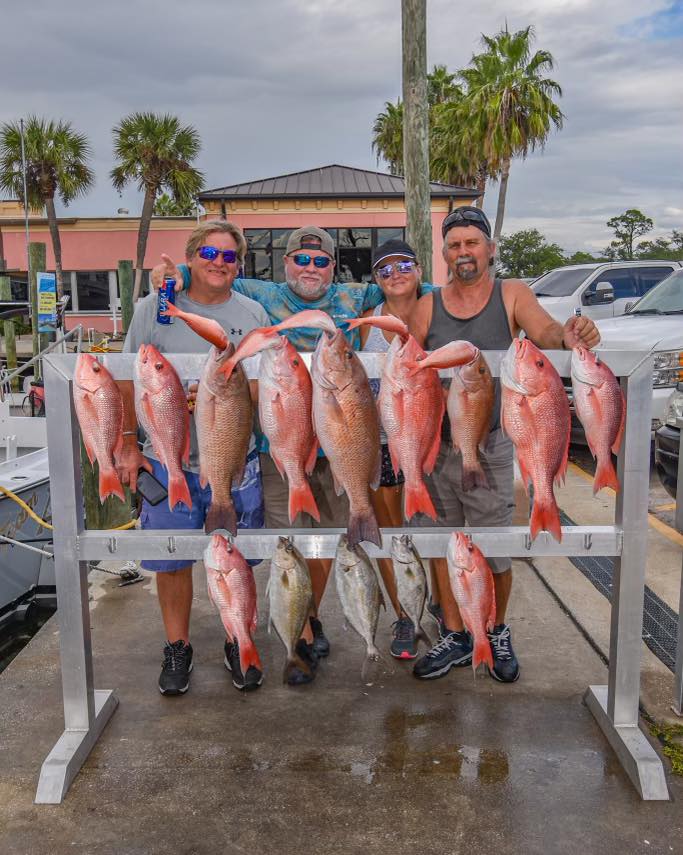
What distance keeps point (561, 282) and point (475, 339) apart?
36.8 feet

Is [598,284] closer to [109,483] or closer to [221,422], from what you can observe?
[221,422]

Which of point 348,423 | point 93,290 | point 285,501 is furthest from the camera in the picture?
point 93,290

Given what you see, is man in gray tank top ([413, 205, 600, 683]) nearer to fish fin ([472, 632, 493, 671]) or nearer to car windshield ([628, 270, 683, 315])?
fish fin ([472, 632, 493, 671])

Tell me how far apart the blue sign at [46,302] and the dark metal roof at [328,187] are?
1277 cm

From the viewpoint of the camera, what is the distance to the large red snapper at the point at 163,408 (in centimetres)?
264

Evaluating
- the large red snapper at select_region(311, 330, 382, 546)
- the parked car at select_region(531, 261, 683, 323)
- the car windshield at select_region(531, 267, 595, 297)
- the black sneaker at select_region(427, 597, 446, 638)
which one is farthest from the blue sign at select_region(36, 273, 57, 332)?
the large red snapper at select_region(311, 330, 382, 546)

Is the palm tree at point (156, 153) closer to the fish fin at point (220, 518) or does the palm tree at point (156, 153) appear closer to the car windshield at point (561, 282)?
the car windshield at point (561, 282)

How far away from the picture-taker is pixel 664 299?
31.4ft

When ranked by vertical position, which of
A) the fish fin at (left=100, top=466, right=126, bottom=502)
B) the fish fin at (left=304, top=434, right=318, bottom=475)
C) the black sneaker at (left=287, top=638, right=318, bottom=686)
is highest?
the fish fin at (left=304, top=434, right=318, bottom=475)

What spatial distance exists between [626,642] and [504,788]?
2.62ft

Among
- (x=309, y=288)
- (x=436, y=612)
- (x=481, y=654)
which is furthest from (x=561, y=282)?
(x=481, y=654)

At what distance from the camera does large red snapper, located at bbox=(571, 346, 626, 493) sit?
2627 millimetres

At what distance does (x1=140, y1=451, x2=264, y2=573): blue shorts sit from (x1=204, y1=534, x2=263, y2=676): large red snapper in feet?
2.16

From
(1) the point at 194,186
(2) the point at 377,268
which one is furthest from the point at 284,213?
(2) the point at 377,268
